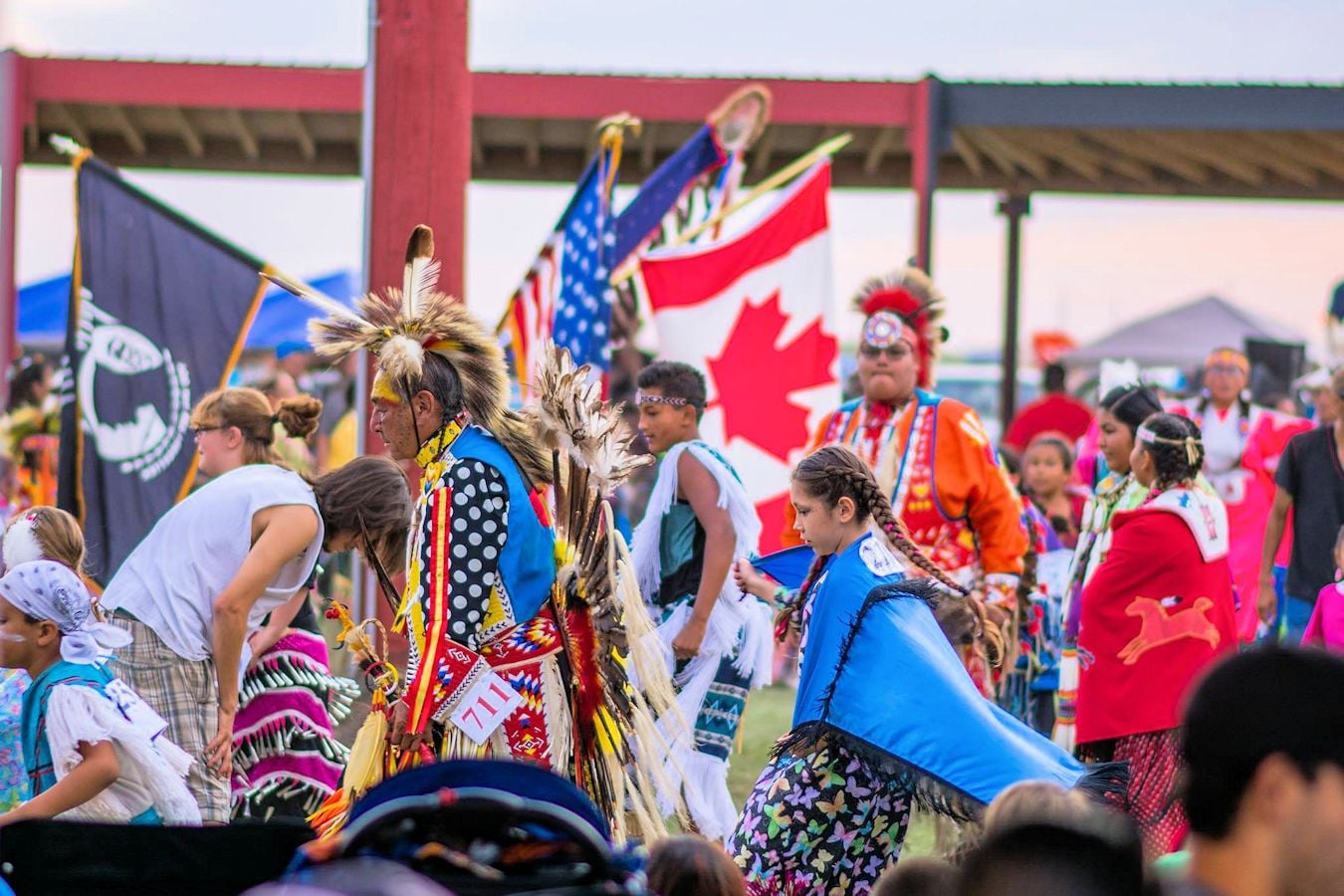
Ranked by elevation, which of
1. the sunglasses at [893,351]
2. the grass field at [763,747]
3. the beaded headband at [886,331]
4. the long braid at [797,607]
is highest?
the beaded headband at [886,331]

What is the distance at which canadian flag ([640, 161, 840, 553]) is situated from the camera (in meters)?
7.47

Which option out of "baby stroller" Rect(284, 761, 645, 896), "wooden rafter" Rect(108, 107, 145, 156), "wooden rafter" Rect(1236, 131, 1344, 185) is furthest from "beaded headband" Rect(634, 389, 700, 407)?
"wooden rafter" Rect(108, 107, 145, 156)

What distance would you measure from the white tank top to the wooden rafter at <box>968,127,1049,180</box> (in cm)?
735

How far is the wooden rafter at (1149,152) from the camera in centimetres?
1138

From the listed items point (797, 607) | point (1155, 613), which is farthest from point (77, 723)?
point (1155, 613)

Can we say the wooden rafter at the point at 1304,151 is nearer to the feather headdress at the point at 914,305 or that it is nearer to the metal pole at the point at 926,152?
the metal pole at the point at 926,152

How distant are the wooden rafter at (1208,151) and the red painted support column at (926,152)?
1.55 metres

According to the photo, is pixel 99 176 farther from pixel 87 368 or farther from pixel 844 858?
pixel 844 858

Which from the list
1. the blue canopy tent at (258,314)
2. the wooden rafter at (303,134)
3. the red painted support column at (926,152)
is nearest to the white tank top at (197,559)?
the red painted support column at (926,152)

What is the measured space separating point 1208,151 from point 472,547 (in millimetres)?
9312

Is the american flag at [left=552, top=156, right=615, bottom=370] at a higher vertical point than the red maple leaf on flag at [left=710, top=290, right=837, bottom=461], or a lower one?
higher

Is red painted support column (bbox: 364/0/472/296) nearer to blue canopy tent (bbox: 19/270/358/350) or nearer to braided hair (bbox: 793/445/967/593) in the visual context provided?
braided hair (bbox: 793/445/967/593)

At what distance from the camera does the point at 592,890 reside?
6.19 ft

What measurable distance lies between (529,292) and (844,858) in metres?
3.87
